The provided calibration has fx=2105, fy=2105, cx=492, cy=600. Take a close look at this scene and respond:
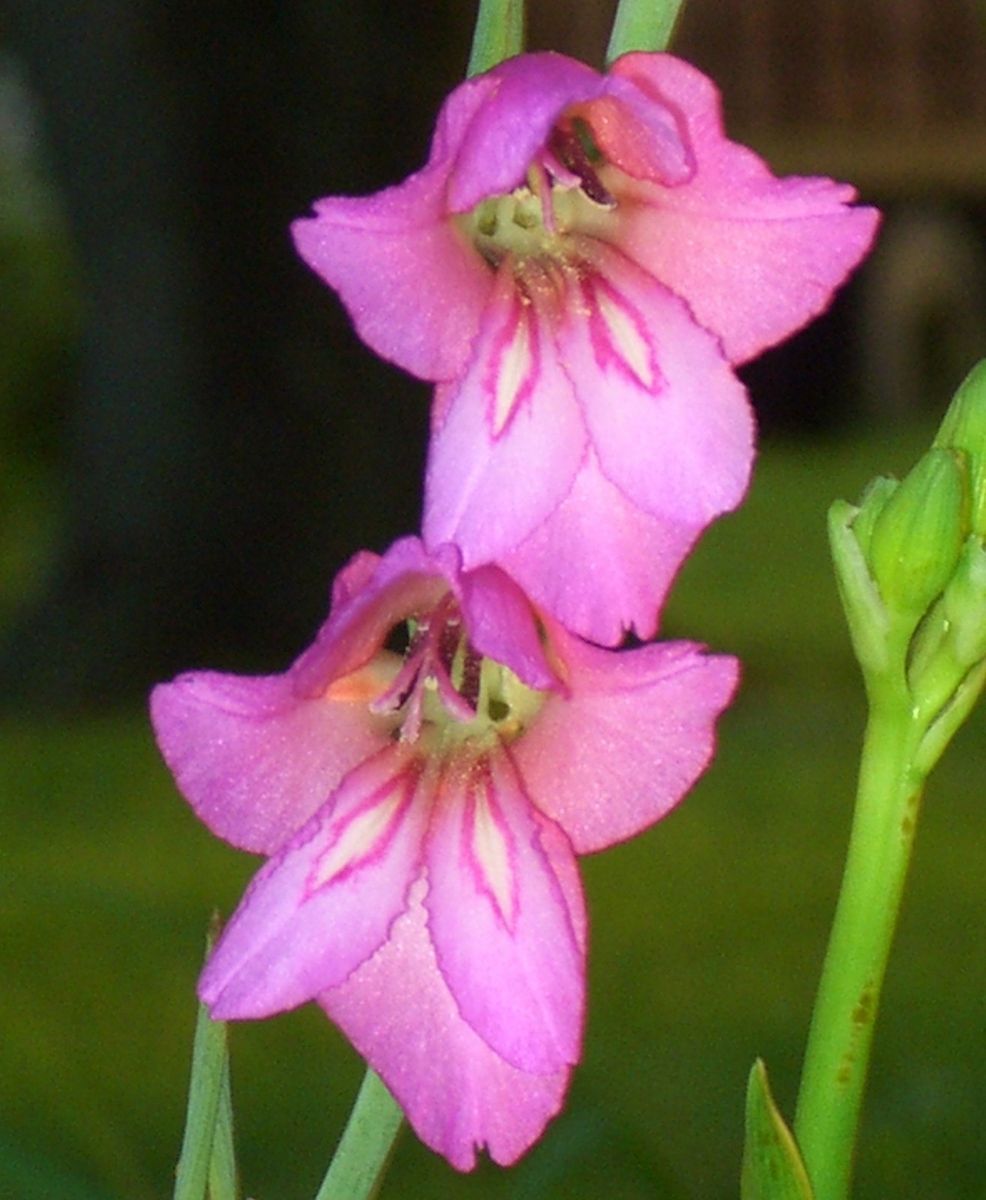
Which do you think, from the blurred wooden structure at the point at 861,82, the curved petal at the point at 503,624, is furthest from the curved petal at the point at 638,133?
the blurred wooden structure at the point at 861,82

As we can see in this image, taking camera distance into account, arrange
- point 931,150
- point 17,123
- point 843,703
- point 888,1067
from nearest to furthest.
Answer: point 888,1067
point 843,703
point 17,123
point 931,150

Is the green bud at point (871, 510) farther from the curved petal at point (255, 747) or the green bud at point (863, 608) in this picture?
the curved petal at point (255, 747)

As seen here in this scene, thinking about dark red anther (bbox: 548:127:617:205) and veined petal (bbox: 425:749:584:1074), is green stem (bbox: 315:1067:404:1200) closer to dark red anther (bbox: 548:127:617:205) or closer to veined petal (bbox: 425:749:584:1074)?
veined petal (bbox: 425:749:584:1074)

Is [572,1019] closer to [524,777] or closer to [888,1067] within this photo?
[524,777]

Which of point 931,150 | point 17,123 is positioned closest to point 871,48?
point 931,150

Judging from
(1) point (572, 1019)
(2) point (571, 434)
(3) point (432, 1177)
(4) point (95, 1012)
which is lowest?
(4) point (95, 1012)

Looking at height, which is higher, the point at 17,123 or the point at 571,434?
the point at 571,434

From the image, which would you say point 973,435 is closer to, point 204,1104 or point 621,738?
point 621,738

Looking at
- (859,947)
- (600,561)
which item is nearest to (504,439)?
(600,561)
